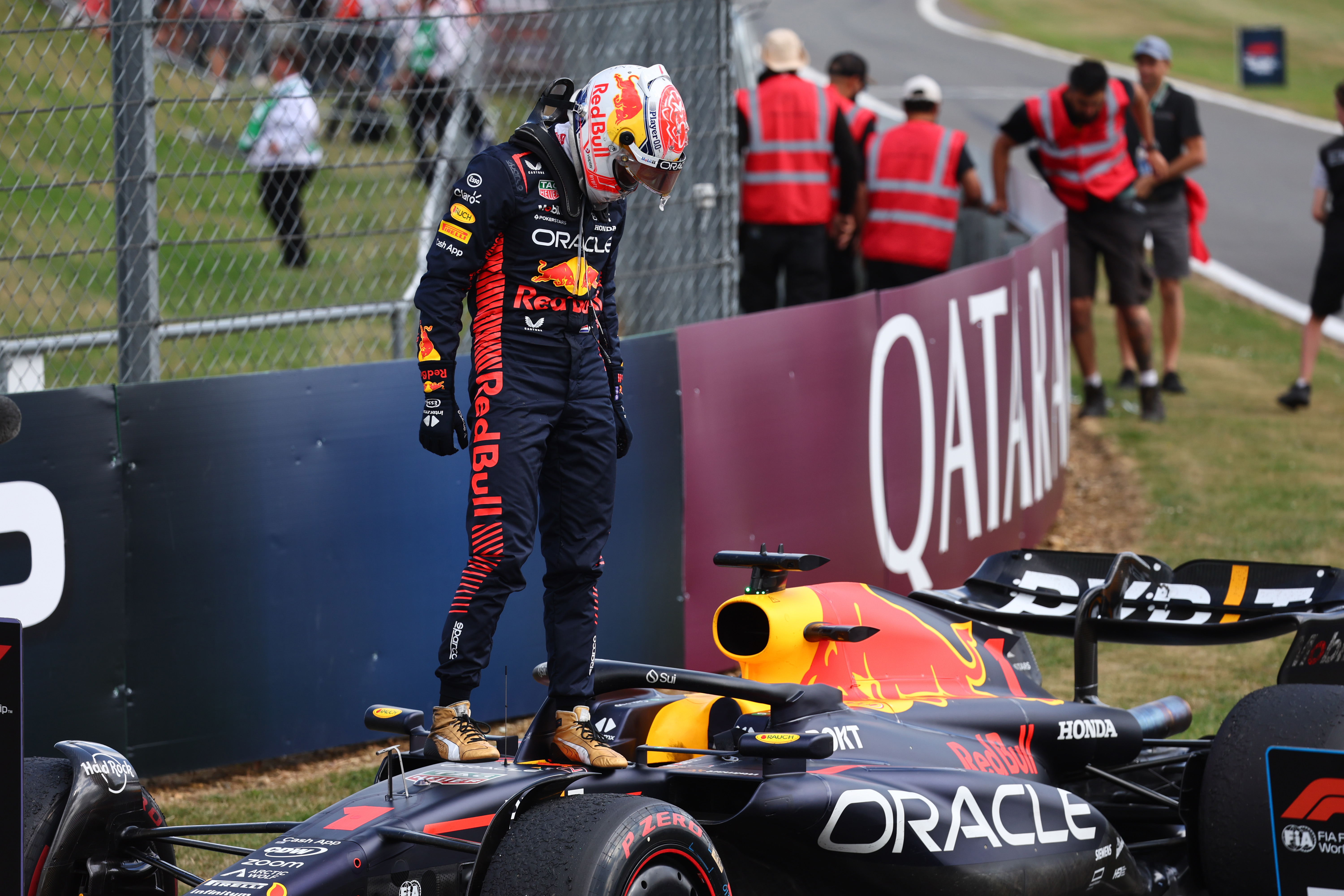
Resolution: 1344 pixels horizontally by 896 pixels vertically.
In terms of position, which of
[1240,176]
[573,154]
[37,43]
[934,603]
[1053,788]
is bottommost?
[1053,788]

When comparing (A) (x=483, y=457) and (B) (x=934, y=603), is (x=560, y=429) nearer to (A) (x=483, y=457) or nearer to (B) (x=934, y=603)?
(A) (x=483, y=457)

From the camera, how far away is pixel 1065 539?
9.10m

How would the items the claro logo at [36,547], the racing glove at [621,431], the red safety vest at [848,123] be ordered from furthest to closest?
1. the red safety vest at [848,123]
2. the claro logo at [36,547]
3. the racing glove at [621,431]

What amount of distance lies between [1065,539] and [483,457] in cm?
581

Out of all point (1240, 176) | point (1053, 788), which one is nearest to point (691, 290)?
point (1053, 788)

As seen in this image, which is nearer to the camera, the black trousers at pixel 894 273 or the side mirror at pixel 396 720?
the side mirror at pixel 396 720

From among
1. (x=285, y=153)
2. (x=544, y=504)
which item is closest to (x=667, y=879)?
(x=544, y=504)

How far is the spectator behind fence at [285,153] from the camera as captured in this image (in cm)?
603

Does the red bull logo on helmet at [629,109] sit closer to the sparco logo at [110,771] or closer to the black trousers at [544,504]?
the black trousers at [544,504]

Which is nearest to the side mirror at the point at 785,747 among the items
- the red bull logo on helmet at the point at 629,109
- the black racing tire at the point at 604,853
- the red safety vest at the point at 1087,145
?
the black racing tire at the point at 604,853

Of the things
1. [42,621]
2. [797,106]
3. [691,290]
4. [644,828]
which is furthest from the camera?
[797,106]

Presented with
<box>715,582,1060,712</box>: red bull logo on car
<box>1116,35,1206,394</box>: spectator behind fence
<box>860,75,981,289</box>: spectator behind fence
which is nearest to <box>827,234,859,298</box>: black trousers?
<box>860,75,981,289</box>: spectator behind fence

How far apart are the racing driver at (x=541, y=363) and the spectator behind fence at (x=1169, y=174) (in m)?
7.78

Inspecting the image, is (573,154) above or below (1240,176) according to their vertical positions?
below
